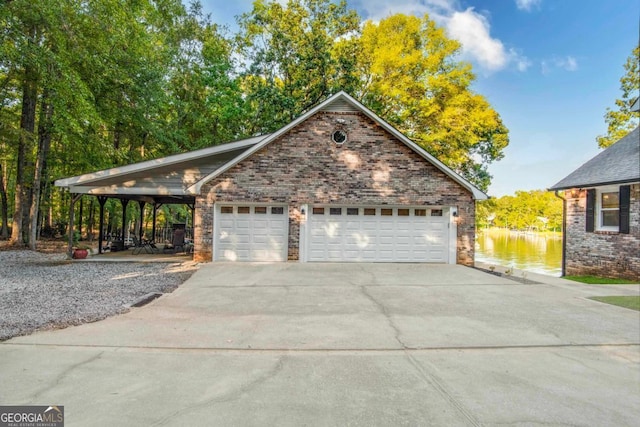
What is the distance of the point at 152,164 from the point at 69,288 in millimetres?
5688

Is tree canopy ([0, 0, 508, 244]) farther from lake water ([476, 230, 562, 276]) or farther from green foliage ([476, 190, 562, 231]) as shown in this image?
green foliage ([476, 190, 562, 231])

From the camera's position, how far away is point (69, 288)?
7.29 metres

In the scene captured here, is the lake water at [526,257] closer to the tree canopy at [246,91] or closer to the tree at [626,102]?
the tree canopy at [246,91]

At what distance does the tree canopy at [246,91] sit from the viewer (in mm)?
15062

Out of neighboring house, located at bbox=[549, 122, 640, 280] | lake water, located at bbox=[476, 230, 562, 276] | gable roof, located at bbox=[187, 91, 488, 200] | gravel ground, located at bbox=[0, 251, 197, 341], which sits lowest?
lake water, located at bbox=[476, 230, 562, 276]

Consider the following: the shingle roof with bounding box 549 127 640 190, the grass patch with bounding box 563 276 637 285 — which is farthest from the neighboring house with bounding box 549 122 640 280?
the grass patch with bounding box 563 276 637 285

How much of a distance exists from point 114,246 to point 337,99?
10789mm

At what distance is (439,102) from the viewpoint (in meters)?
22.3

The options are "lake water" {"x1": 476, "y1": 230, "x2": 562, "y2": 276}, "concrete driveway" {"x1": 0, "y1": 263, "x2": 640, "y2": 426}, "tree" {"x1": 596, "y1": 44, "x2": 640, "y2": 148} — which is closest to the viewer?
"concrete driveway" {"x1": 0, "y1": 263, "x2": 640, "y2": 426}

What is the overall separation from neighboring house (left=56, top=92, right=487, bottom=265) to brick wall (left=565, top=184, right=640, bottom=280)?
15.3 feet

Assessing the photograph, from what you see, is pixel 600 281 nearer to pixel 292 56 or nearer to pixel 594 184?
pixel 594 184

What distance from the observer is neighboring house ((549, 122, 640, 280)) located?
1120cm

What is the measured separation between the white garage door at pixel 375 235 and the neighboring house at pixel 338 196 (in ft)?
0.11

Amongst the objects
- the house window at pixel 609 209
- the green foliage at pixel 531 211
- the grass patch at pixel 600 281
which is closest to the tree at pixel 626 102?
the house window at pixel 609 209
